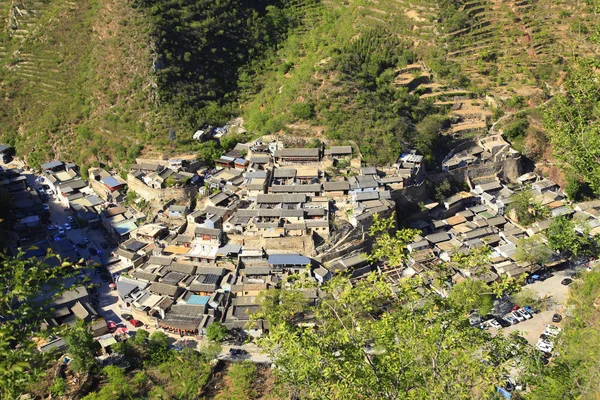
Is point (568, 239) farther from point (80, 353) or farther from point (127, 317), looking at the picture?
point (80, 353)

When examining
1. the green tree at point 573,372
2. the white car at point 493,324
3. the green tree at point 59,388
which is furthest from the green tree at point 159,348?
the green tree at point 573,372

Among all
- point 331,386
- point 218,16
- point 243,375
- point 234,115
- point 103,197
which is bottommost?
point 243,375

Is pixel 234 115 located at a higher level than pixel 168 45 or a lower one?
lower

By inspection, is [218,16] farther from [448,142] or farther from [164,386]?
[164,386]

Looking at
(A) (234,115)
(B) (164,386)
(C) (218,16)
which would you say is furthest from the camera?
(C) (218,16)

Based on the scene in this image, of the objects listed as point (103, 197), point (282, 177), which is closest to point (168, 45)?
point (103, 197)

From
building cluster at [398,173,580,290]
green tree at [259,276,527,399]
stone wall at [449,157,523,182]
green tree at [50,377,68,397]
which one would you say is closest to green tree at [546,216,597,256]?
building cluster at [398,173,580,290]

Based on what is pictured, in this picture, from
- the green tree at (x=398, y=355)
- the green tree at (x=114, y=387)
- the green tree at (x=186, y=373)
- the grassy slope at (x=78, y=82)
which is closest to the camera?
the green tree at (x=398, y=355)

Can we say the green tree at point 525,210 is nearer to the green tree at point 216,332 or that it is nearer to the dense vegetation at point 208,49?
the green tree at point 216,332
